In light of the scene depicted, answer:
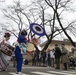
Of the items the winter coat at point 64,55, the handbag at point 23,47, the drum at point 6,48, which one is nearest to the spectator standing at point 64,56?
the winter coat at point 64,55

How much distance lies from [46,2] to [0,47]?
26283 millimetres

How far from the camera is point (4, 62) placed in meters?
12.2

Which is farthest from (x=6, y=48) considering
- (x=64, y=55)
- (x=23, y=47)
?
(x=64, y=55)

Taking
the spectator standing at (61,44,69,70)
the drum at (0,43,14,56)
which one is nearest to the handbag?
the drum at (0,43,14,56)

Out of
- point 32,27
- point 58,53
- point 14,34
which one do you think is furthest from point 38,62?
point 14,34

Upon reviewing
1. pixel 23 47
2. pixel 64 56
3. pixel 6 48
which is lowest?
pixel 23 47

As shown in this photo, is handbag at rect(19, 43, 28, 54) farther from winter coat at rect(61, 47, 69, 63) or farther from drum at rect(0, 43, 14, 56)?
winter coat at rect(61, 47, 69, 63)

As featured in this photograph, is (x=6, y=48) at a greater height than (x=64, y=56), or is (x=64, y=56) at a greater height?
(x=64, y=56)

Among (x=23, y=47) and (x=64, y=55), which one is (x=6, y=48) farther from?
(x=64, y=55)

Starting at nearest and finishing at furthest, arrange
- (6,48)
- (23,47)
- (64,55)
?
(23,47) → (6,48) → (64,55)

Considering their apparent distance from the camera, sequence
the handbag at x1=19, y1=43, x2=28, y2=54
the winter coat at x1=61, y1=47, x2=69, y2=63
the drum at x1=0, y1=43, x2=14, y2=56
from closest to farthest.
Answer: the handbag at x1=19, y1=43, x2=28, y2=54 → the drum at x1=0, y1=43, x2=14, y2=56 → the winter coat at x1=61, y1=47, x2=69, y2=63

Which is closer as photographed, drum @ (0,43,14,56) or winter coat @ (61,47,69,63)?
drum @ (0,43,14,56)

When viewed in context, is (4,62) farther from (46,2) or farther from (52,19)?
(52,19)

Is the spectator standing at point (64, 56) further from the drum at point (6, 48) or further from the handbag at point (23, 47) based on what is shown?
the handbag at point (23, 47)
